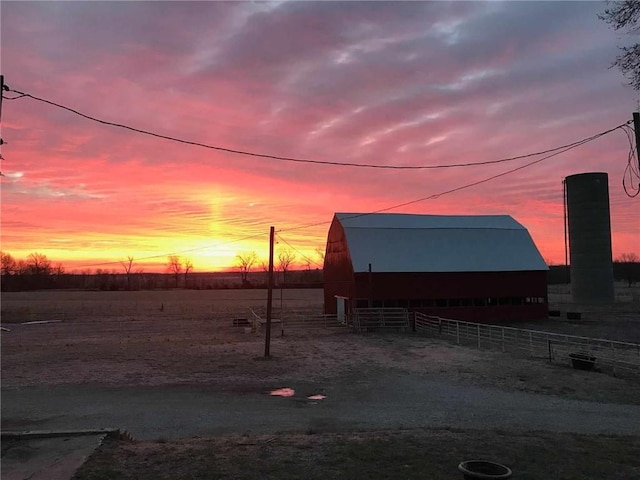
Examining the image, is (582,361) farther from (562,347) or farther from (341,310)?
(341,310)

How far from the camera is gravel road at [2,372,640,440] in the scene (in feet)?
33.9

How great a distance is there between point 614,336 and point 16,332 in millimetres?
39529

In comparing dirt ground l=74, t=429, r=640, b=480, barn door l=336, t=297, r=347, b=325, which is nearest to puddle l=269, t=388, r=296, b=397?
dirt ground l=74, t=429, r=640, b=480

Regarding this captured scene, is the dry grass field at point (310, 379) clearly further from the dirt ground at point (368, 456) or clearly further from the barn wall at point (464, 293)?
the barn wall at point (464, 293)

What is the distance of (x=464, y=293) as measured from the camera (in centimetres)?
3903

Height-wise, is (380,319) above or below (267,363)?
above

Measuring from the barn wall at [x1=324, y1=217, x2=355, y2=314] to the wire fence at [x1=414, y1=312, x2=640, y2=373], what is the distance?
6742 millimetres

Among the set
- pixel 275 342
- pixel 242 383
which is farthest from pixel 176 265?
pixel 242 383

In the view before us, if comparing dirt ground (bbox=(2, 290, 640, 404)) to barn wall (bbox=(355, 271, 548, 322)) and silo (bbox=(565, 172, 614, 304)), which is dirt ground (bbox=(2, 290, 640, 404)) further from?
silo (bbox=(565, 172, 614, 304))

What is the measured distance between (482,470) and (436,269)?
110 ft

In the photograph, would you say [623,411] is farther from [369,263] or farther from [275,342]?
[369,263]

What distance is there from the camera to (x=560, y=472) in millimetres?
6805

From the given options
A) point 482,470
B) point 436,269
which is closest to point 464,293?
point 436,269

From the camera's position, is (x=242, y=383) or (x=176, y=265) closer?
(x=242, y=383)
